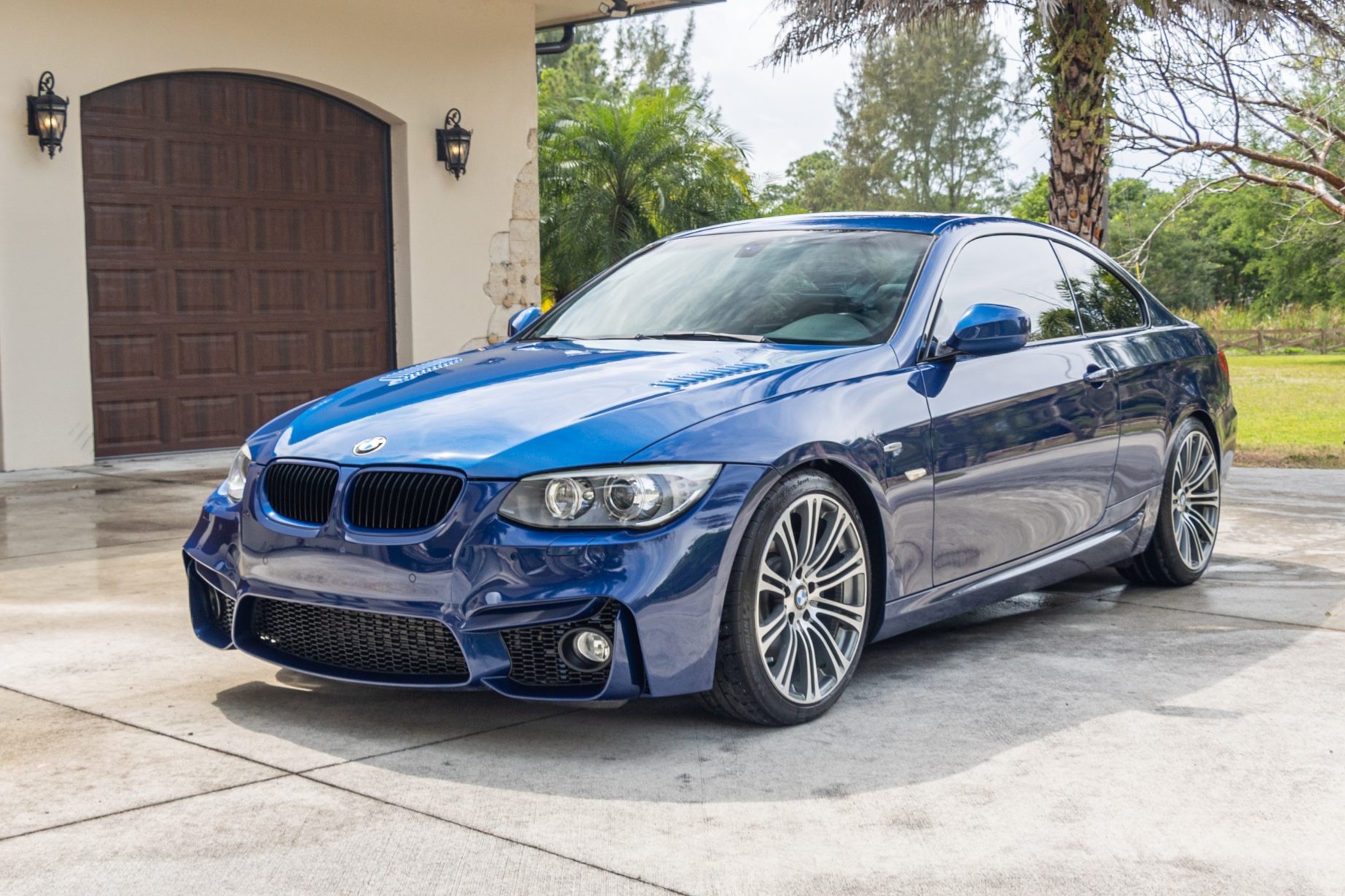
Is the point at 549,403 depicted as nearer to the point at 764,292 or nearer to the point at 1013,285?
the point at 764,292

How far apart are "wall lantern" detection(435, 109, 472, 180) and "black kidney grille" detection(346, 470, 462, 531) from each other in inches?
396

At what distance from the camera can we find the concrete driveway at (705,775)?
10.7 feet

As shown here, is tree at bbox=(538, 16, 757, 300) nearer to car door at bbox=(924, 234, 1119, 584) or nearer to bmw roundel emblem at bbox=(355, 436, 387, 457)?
car door at bbox=(924, 234, 1119, 584)

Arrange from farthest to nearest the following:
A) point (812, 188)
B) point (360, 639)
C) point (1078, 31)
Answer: point (812, 188), point (1078, 31), point (360, 639)

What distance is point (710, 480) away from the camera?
4.01 meters

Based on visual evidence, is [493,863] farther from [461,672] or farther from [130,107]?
[130,107]

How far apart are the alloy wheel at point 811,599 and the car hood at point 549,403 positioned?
1.24ft

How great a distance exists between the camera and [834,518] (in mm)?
4414

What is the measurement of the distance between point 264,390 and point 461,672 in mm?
9209

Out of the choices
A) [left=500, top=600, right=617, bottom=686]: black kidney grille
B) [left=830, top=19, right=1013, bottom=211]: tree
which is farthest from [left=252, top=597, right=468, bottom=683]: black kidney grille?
[left=830, top=19, right=1013, bottom=211]: tree

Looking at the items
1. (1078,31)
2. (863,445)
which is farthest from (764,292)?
(1078,31)

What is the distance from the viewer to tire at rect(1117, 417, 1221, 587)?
20.7 feet

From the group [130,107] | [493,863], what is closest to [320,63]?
[130,107]

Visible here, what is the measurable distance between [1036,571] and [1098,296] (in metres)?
1.38
